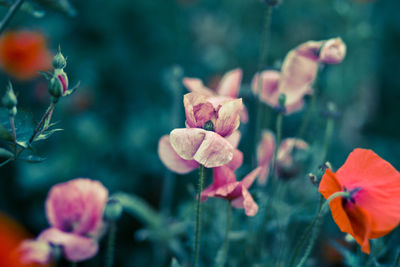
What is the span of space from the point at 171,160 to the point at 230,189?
0.13 meters

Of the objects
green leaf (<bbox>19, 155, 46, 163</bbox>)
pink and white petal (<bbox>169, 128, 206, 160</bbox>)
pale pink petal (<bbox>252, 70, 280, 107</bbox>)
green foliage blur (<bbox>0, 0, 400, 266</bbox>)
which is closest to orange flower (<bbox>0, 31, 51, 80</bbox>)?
green foliage blur (<bbox>0, 0, 400, 266</bbox>)

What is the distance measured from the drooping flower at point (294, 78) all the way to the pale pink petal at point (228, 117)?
209 millimetres

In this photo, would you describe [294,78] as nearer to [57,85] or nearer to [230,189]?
[230,189]

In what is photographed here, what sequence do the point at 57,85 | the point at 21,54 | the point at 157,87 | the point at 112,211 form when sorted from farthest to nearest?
the point at 157,87
the point at 21,54
the point at 112,211
the point at 57,85

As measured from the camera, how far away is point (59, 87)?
1.67ft

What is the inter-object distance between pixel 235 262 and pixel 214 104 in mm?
357

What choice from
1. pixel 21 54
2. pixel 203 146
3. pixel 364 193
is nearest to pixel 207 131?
pixel 203 146

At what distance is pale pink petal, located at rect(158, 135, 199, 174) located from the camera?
0.63 meters

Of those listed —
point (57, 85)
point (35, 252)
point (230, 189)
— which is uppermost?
point (57, 85)

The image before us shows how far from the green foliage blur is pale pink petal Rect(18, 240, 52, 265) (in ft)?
1.76

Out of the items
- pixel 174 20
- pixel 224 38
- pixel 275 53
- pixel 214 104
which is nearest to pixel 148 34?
pixel 174 20

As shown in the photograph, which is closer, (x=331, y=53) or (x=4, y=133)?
(x=4, y=133)

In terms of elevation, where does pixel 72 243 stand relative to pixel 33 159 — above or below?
below

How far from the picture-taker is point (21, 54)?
187 centimetres
